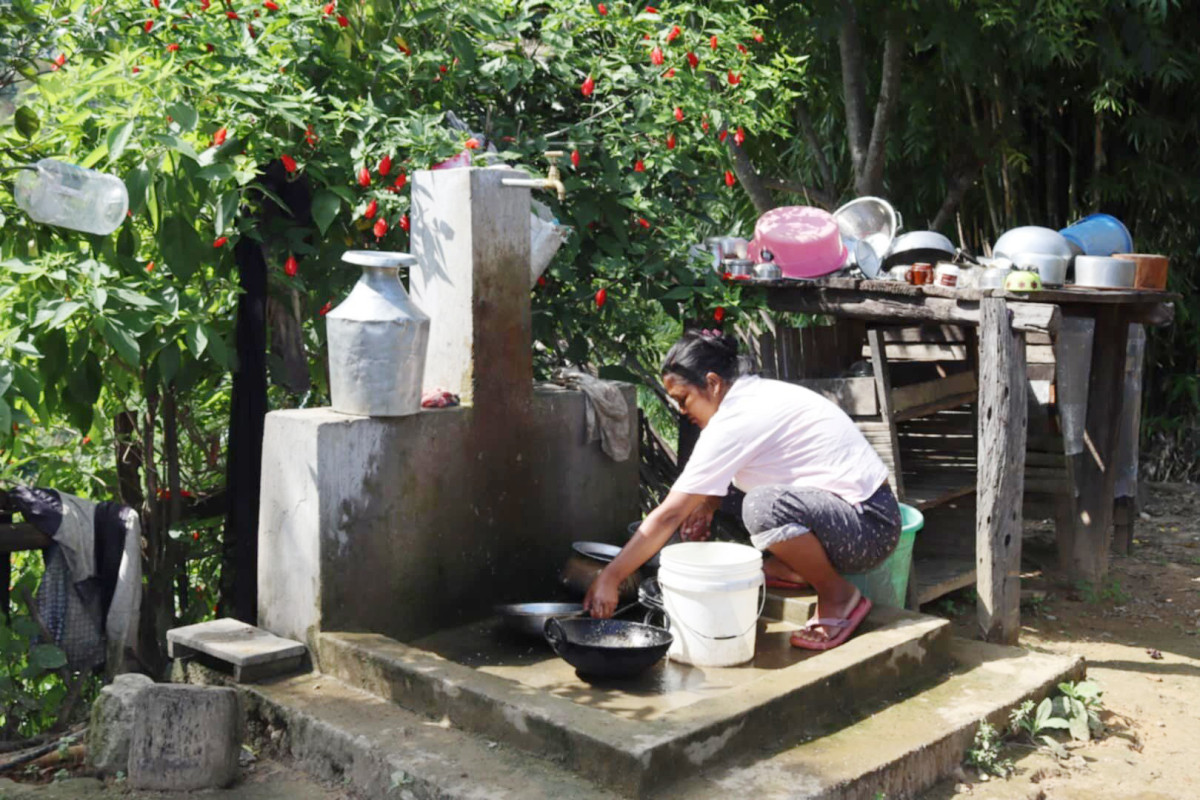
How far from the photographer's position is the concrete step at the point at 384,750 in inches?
138

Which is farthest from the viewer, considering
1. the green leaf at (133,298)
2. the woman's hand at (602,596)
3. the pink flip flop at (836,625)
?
the pink flip flop at (836,625)

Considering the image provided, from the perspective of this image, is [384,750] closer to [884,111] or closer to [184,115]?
[184,115]

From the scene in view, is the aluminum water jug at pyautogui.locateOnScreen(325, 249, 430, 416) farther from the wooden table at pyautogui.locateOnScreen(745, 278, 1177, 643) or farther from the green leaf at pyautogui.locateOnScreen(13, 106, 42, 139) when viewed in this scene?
the wooden table at pyautogui.locateOnScreen(745, 278, 1177, 643)

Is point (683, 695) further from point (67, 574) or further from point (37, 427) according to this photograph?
point (37, 427)

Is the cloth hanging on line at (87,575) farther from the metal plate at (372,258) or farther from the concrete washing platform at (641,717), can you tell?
the metal plate at (372,258)

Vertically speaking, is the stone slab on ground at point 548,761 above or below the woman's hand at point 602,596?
below

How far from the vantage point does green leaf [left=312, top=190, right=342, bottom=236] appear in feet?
15.5

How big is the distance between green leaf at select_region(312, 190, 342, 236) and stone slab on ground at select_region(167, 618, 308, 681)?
153 centimetres

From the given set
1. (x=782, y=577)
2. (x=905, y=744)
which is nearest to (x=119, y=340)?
(x=782, y=577)

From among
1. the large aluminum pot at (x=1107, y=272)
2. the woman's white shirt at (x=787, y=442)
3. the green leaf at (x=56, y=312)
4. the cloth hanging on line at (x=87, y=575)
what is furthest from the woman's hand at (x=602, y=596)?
the large aluminum pot at (x=1107, y=272)

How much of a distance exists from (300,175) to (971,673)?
3.27m

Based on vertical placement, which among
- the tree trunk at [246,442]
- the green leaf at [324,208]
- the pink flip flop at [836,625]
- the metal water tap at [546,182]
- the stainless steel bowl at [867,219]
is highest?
the stainless steel bowl at [867,219]

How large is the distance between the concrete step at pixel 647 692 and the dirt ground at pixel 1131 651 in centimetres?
45

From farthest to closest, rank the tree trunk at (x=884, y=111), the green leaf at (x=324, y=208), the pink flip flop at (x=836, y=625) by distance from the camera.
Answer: the tree trunk at (x=884, y=111) → the green leaf at (x=324, y=208) → the pink flip flop at (x=836, y=625)
